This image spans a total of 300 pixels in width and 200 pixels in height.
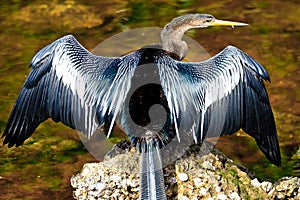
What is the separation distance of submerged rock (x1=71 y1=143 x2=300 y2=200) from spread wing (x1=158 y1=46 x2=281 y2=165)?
228 mm

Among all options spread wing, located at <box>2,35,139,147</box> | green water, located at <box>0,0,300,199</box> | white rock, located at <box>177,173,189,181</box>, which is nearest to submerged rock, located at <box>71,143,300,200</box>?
white rock, located at <box>177,173,189,181</box>

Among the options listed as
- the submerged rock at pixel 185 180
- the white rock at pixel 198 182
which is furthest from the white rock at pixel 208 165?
the white rock at pixel 198 182

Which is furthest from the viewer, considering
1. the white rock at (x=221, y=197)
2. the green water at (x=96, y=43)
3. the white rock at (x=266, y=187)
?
the green water at (x=96, y=43)

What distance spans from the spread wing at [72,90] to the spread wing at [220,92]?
1.19 feet

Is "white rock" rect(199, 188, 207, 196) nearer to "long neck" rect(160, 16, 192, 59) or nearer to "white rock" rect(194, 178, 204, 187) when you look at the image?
"white rock" rect(194, 178, 204, 187)

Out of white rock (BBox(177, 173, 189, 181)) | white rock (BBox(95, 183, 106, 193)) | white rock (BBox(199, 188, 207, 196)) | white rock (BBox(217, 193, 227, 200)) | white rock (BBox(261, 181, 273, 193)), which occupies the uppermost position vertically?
white rock (BBox(177, 173, 189, 181))

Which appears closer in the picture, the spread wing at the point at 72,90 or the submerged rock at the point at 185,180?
the submerged rock at the point at 185,180

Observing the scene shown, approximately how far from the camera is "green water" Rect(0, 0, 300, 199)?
6938mm

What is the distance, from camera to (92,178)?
17.6 feet

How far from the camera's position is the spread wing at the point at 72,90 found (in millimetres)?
5551

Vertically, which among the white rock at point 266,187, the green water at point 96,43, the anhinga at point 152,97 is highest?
the anhinga at point 152,97

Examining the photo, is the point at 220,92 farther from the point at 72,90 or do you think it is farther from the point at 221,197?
the point at 72,90

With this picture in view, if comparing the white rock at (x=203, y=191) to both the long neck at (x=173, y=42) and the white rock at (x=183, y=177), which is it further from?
the long neck at (x=173, y=42)

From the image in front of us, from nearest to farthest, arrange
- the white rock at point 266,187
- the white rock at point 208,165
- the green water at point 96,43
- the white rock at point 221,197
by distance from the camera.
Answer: the white rock at point 221,197 → the white rock at point 208,165 → the white rock at point 266,187 → the green water at point 96,43
